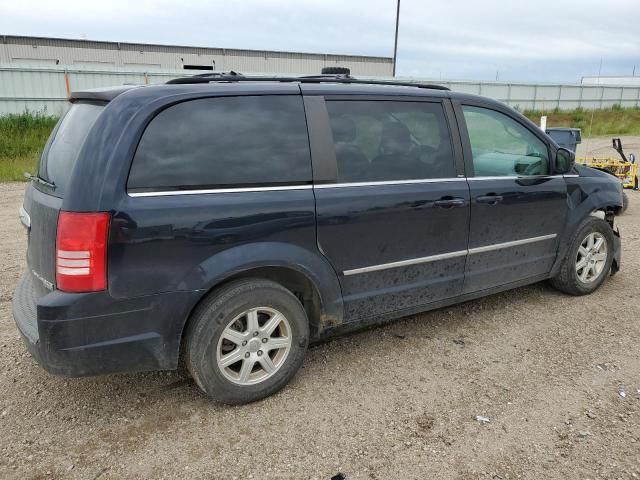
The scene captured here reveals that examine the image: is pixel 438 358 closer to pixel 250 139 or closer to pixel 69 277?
pixel 250 139

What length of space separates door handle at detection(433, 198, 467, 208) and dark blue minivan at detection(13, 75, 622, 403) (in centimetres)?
2

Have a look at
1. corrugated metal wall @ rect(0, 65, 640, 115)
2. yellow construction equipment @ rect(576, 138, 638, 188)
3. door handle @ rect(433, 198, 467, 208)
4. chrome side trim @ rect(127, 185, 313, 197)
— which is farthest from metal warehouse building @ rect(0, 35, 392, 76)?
chrome side trim @ rect(127, 185, 313, 197)

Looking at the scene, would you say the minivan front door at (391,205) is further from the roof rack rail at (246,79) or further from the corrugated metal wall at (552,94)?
the corrugated metal wall at (552,94)

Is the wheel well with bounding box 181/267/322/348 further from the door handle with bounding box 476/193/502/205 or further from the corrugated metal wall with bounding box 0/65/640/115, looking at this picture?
the corrugated metal wall with bounding box 0/65/640/115

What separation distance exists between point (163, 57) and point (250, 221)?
115 ft

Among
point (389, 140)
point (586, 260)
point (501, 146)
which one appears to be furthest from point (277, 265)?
point (586, 260)

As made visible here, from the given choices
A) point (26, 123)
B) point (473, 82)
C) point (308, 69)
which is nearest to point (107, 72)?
point (26, 123)

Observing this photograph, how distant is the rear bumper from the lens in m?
2.55

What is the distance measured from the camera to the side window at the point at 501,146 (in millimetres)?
3904

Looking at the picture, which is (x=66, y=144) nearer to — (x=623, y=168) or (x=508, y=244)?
(x=508, y=244)

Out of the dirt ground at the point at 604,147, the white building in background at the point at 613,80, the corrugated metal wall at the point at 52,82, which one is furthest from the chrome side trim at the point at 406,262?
the white building in background at the point at 613,80

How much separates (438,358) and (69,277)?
2.41m

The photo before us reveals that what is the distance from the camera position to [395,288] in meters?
3.54

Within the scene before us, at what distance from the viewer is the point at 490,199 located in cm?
383
